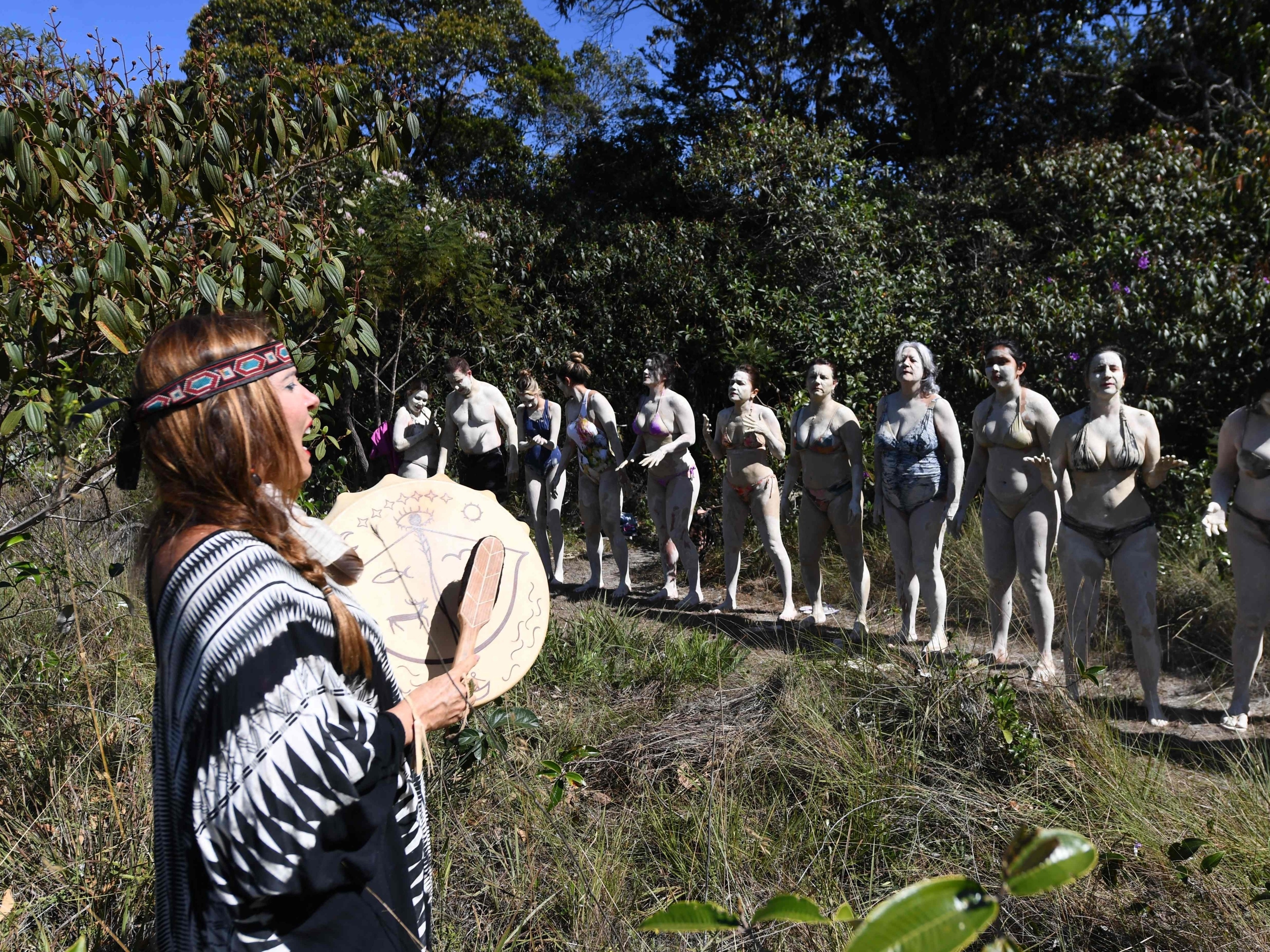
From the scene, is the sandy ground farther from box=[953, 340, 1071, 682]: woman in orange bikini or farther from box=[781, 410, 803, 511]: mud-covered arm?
box=[781, 410, 803, 511]: mud-covered arm

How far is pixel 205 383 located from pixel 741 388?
5.81 meters

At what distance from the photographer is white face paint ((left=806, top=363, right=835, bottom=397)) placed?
6.42m

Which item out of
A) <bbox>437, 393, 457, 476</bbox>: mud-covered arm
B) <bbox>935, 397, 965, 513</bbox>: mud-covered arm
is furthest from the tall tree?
<bbox>935, 397, 965, 513</bbox>: mud-covered arm

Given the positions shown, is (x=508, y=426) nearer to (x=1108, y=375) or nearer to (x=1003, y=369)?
(x=1003, y=369)

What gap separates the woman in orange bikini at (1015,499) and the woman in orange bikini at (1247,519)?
785mm

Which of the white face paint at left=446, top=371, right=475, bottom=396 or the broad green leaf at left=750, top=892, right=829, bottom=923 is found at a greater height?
the white face paint at left=446, top=371, right=475, bottom=396

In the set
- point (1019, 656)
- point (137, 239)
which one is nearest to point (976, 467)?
point (1019, 656)

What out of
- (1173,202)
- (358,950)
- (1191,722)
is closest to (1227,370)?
(1173,202)

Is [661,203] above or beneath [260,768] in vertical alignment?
above

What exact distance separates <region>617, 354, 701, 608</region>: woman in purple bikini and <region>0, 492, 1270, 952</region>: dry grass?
324cm

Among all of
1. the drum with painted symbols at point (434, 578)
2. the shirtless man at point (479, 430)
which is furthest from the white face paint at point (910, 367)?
the drum with painted symbols at point (434, 578)

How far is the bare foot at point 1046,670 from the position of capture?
463cm

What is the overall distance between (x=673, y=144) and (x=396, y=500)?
534 inches

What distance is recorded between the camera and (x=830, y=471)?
6.52 meters
